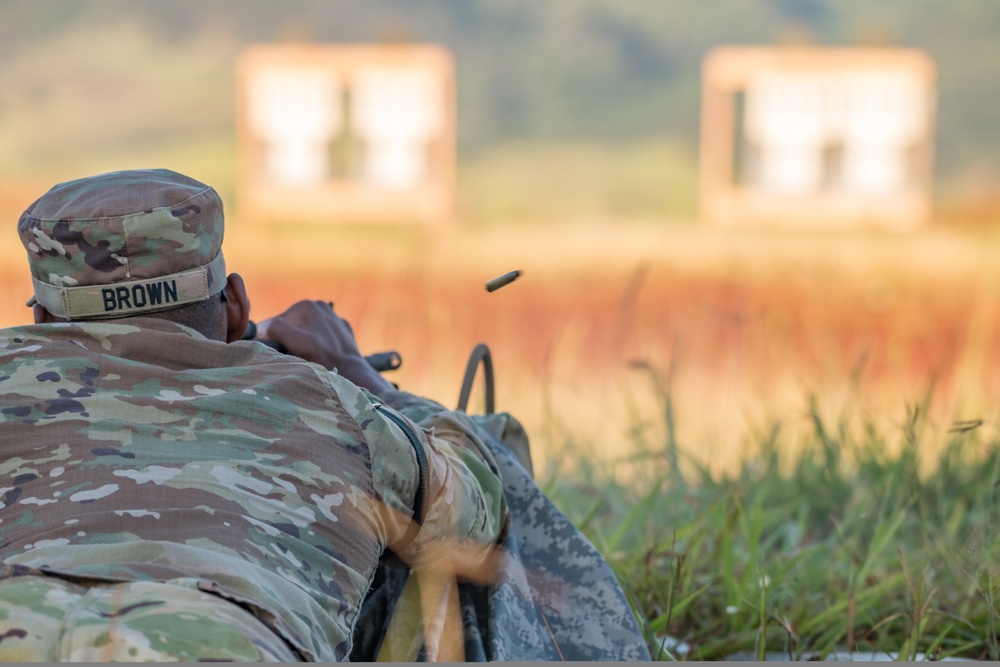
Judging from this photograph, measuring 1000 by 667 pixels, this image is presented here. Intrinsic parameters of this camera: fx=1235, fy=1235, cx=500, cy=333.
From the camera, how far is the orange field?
350 centimetres

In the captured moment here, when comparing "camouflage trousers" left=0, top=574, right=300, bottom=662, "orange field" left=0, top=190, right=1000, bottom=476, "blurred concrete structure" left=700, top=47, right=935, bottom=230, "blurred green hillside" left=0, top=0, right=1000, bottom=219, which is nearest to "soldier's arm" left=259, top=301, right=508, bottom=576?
"camouflage trousers" left=0, top=574, right=300, bottom=662

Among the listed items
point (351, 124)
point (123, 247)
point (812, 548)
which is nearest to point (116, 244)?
point (123, 247)

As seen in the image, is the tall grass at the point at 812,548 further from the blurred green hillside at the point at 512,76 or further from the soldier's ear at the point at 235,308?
the blurred green hillside at the point at 512,76

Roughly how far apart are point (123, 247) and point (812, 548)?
138 centimetres

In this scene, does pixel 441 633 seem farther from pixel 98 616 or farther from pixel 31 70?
pixel 31 70

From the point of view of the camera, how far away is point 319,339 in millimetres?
1608

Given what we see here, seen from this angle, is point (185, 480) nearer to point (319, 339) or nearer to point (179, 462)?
point (179, 462)

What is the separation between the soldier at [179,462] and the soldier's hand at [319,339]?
0.15m

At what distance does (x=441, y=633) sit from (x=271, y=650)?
0.50m

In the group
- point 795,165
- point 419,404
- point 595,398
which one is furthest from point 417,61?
point 419,404

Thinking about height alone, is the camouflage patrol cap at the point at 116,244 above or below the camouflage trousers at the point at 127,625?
above

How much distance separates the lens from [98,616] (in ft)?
3.25

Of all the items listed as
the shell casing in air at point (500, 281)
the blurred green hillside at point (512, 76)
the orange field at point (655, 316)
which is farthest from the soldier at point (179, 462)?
the blurred green hillside at point (512, 76)

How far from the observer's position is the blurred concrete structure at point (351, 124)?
41.4 ft
